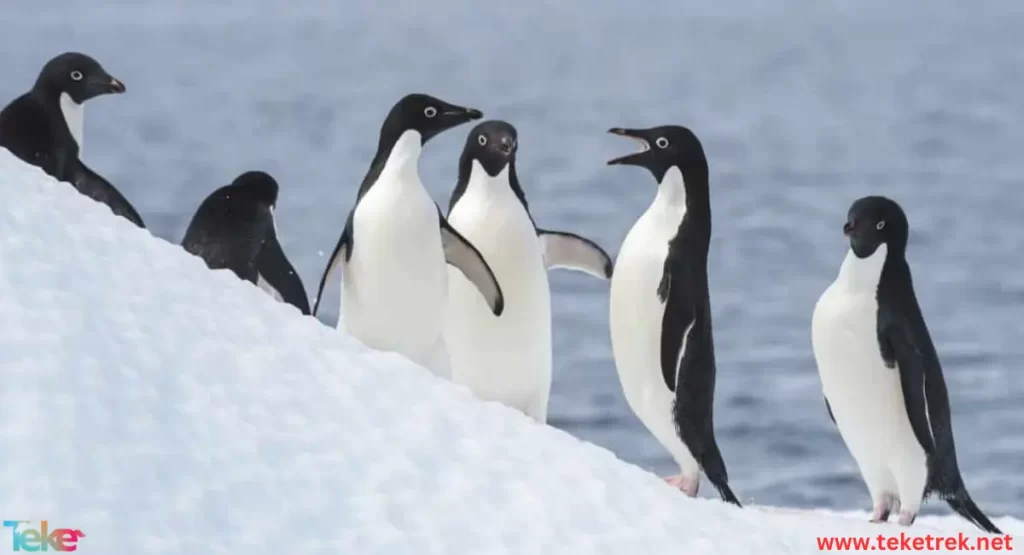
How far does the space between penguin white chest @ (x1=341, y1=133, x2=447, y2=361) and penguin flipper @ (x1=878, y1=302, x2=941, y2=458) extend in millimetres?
1294

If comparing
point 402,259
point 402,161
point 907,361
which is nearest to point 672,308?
point 907,361

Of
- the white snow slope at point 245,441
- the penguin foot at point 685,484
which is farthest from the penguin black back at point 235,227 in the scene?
the white snow slope at point 245,441

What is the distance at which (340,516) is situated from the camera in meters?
3.18

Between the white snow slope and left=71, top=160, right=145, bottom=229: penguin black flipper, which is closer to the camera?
the white snow slope

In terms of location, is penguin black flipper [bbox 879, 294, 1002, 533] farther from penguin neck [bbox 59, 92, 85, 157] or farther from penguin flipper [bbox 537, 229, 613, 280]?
penguin neck [bbox 59, 92, 85, 157]

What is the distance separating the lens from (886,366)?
553 cm

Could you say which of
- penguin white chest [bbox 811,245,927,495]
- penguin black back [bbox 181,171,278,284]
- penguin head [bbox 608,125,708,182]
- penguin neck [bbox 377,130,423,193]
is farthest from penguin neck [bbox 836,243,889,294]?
penguin black back [bbox 181,171,278,284]

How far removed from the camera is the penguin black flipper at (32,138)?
5.86 meters

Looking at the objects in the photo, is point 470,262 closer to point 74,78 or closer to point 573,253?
point 573,253

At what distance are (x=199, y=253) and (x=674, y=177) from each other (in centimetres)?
143

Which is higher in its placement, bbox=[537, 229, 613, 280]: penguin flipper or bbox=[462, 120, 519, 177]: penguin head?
bbox=[462, 120, 519, 177]: penguin head

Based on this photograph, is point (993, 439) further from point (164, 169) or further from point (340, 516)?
point (164, 169)

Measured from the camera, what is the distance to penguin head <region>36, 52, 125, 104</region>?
625 cm

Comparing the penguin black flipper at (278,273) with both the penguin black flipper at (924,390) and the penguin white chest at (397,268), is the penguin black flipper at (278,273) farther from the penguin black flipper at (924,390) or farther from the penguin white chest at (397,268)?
the penguin black flipper at (924,390)
